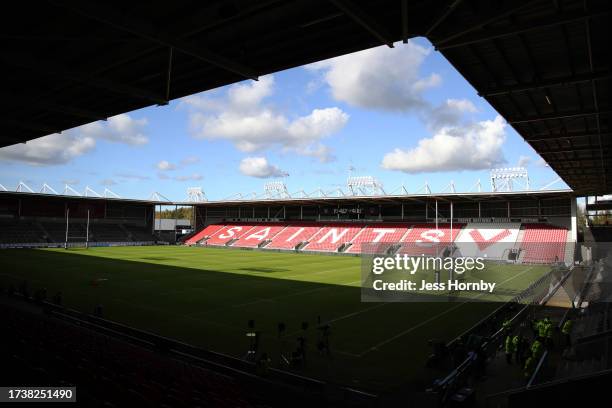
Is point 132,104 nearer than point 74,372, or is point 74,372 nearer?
point 74,372

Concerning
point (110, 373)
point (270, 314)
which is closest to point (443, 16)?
point (110, 373)

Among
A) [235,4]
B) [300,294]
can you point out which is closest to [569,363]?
[235,4]

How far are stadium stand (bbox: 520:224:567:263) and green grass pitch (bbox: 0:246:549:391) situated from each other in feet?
25.8

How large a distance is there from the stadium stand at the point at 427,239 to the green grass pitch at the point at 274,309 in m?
14.3

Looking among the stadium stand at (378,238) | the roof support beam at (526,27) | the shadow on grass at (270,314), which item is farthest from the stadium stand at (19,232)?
the roof support beam at (526,27)

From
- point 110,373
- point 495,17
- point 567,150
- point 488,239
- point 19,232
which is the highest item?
point 567,150

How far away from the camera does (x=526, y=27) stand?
779 centimetres

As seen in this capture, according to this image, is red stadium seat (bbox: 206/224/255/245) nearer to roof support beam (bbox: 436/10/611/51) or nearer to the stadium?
the stadium

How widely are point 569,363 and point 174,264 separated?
127 feet

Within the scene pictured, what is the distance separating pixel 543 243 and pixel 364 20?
172 feet

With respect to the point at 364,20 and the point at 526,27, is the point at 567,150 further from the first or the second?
the point at 364,20

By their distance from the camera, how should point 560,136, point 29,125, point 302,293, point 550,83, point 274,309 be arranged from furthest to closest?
point 302,293, point 274,309, point 560,136, point 29,125, point 550,83

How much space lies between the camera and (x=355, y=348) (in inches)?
643

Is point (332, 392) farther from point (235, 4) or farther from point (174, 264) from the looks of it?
point (174, 264)
